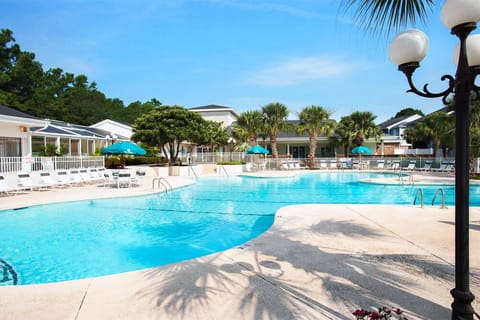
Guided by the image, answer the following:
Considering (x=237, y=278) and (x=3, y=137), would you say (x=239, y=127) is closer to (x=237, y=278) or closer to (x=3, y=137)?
(x=3, y=137)

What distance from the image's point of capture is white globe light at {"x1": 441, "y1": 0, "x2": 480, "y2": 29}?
241 centimetres

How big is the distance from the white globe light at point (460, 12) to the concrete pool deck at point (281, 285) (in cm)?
277

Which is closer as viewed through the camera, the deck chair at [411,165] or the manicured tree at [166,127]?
the manicured tree at [166,127]

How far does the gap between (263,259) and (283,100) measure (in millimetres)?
27470

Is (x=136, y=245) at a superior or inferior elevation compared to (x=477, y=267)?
inferior

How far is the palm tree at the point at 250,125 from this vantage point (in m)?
30.8

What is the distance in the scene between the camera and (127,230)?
870 cm

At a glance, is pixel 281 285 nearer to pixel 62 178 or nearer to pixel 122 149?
pixel 122 149

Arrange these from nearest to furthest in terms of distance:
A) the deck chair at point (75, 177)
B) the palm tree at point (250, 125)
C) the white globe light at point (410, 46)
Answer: the white globe light at point (410, 46), the deck chair at point (75, 177), the palm tree at point (250, 125)

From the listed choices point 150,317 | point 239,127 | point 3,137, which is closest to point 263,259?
point 150,317

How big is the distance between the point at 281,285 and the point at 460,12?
335 centimetres

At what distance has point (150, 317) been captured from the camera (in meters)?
3.00

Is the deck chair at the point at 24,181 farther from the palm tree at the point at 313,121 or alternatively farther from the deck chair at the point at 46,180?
the palm tree at the point at 313,121

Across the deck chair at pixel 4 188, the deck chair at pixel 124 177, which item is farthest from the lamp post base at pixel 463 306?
the deck chair at pixel 4 188
